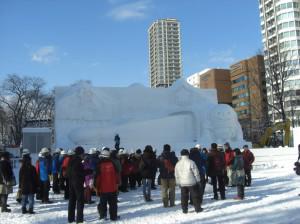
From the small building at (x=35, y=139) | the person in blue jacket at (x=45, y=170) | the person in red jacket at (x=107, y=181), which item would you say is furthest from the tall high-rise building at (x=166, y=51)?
the person in red jacket at (x=107, y=181)

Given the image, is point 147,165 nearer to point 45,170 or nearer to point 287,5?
point 45,170

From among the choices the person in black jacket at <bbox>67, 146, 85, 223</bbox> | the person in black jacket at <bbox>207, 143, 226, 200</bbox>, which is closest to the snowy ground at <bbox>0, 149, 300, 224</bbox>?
the person in black jacket at <bbox>207, 143, 226, 200</bbox>

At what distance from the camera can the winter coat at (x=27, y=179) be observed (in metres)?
8.77

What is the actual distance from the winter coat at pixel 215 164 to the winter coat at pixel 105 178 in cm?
306

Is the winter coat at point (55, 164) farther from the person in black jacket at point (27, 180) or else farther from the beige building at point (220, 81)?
the beige building at point (220, 81)

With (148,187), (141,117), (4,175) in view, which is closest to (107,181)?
(148,187)

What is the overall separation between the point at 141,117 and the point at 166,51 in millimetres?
113864

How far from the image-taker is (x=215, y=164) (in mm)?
9727

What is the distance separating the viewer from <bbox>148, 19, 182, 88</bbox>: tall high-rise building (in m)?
137

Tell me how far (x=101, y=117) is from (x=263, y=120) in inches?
1067

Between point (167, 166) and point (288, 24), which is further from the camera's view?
point (288, 24)

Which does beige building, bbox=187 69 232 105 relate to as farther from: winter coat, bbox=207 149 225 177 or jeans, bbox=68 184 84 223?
jeans, bbox=68 184 84 223

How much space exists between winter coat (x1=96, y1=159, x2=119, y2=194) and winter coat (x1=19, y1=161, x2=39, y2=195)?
6.78 feet

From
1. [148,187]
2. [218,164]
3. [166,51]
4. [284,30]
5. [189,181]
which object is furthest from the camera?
[166,51]
